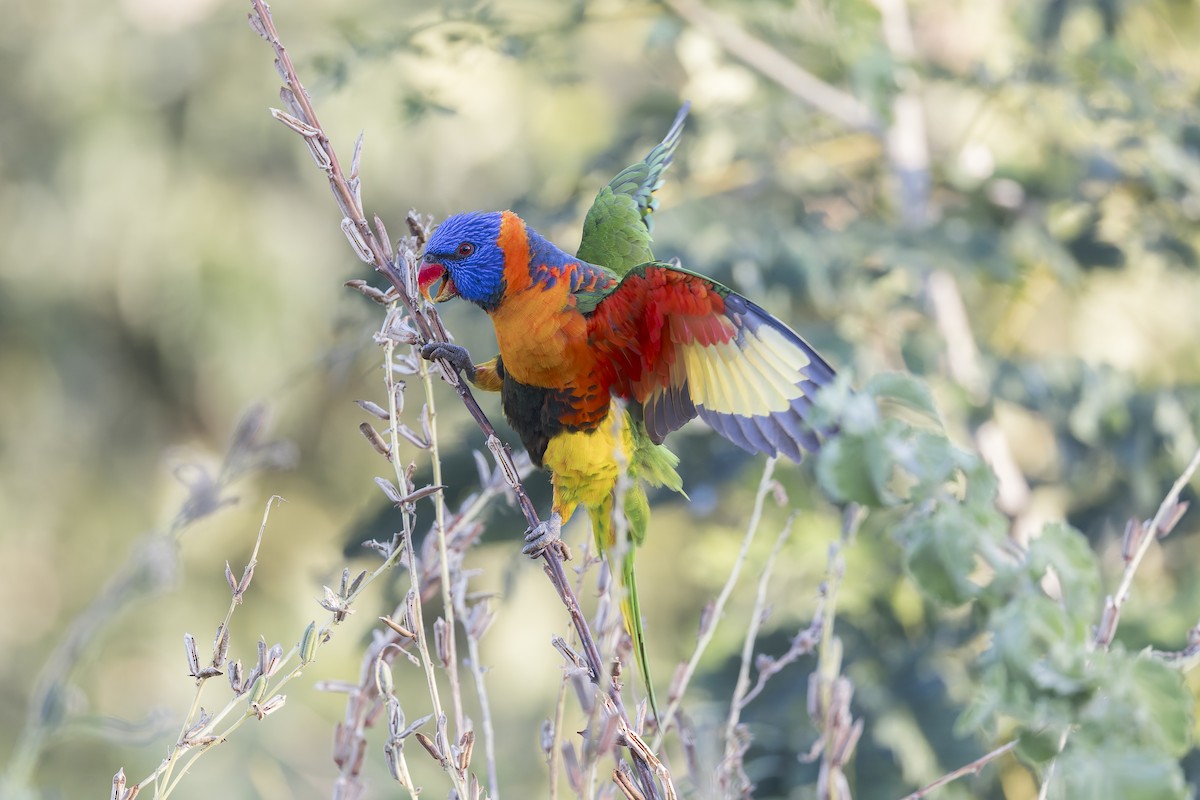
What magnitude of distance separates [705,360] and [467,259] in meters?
0.28

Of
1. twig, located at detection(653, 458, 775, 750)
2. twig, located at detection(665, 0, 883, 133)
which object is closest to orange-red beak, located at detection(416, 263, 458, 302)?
twig, located at detection(653, 458, 775, 750)

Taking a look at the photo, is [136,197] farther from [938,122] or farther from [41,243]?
[938,122]

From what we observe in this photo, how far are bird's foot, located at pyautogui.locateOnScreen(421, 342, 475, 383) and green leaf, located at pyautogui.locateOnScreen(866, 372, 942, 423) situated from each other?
1.26 feet

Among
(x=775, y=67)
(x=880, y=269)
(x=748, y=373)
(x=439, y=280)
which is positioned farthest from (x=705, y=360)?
(x=775, y=67)

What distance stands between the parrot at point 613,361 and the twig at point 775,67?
0.90 metres

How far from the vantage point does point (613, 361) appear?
3.95ft

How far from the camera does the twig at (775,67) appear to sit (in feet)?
6.97

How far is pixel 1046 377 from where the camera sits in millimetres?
1849

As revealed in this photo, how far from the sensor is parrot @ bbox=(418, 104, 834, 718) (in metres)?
1.03

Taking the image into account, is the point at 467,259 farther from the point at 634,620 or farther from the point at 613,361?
the point at 634,620

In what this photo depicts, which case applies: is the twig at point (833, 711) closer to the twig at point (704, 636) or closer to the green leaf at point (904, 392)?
the twig at point (704, 636)

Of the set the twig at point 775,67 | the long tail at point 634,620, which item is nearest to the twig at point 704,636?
the long tail at point 634,620

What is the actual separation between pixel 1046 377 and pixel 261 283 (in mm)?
4023

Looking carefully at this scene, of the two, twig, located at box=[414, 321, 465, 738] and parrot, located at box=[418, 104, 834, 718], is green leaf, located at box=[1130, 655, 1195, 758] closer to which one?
twig, located at box=[414, 321, 465, 738]
